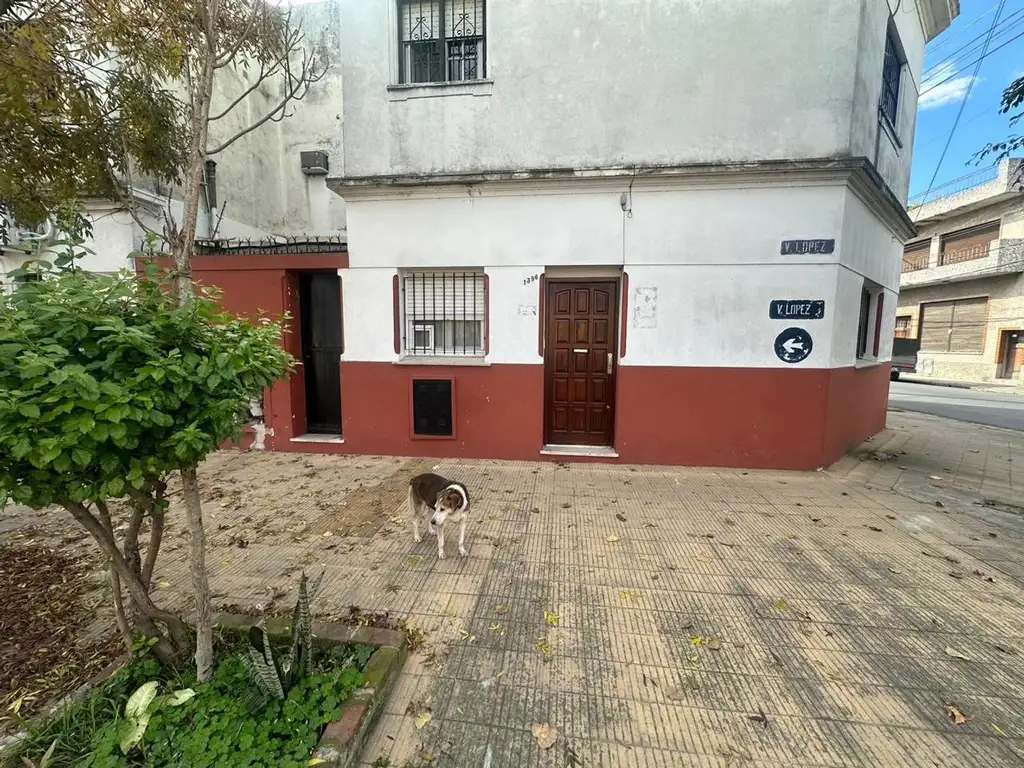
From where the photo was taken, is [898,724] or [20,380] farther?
[898,724]

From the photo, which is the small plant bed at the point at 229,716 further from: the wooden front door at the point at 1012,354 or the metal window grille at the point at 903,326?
the metal window grille at the point at 903,326

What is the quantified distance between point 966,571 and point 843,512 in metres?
1.15

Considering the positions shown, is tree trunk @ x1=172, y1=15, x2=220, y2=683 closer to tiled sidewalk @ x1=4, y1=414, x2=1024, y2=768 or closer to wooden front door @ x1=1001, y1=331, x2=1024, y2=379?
tiled sidewalk @ x1=4, y1=414, x2=1024, y2=768

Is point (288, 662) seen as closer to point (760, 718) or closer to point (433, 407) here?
point (760, 718)

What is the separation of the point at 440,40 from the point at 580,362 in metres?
4.74

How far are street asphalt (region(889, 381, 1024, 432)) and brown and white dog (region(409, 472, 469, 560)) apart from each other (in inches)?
473

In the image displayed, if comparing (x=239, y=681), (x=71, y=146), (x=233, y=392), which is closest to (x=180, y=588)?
(x=239, y=681)

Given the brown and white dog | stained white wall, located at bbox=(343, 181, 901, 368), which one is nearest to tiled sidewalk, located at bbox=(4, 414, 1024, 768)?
the brown and white dog

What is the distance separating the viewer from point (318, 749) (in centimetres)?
183

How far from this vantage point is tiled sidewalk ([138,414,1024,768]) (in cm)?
212

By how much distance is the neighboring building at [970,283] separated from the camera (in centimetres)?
1986

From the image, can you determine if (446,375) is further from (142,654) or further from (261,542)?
(142,654)

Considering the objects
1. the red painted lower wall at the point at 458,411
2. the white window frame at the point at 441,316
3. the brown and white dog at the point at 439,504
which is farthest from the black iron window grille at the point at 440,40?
the brown and white dog at the point at 439,504

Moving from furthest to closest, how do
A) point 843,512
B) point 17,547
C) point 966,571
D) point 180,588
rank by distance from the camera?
point 843,512, point 17,547, point 966,571, point 180,588
